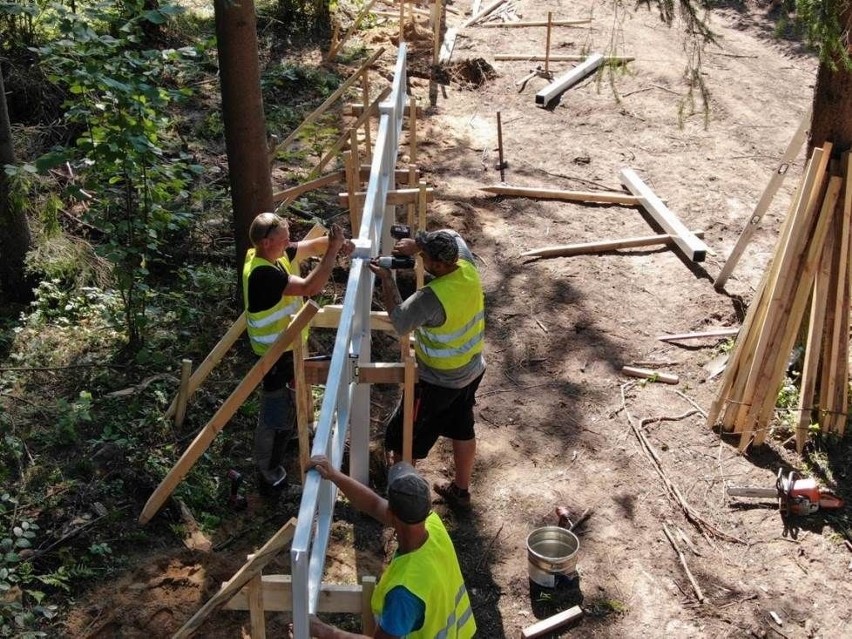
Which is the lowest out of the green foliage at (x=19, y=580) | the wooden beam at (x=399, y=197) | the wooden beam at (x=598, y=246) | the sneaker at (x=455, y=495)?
the sneaker at (x=455, y=495)

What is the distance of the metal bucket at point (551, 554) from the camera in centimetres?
605

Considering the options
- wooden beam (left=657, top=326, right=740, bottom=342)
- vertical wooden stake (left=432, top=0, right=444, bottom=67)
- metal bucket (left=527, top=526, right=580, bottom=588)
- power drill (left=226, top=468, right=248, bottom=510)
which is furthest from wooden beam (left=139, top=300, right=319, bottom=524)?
vertical wooden stake (left=432, top=0, right=444, bottom=67)

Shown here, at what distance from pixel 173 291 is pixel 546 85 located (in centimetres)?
872

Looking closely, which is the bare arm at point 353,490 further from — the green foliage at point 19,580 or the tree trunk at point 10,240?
the tree trunk at point 10,240

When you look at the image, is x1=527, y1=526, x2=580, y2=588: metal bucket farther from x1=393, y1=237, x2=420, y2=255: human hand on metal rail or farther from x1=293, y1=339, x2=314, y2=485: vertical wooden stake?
x1=393, y1=237, x2=420, y2=255: human hand on metal rail

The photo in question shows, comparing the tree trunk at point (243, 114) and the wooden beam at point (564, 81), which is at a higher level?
the tree trunk at point (243, 114)

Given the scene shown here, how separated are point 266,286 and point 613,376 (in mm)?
3786

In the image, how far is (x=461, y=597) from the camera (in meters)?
4.32

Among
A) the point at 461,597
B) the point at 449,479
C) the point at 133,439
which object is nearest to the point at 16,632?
the point at 133,439

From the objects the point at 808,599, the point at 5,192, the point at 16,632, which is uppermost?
Result: the point at 5,192

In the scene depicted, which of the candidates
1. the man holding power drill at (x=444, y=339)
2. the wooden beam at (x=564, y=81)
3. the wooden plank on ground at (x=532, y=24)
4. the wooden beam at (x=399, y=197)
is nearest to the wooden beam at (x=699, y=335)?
the wooden beam at (x=399, y=197)

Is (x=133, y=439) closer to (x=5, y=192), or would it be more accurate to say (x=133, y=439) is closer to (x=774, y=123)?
(x=5, y=192)

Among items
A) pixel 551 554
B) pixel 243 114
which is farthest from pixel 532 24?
pixel 551 554

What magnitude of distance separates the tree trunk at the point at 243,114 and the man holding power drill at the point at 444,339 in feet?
6.27
